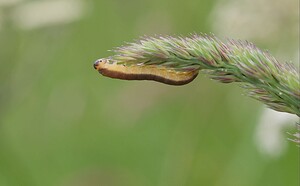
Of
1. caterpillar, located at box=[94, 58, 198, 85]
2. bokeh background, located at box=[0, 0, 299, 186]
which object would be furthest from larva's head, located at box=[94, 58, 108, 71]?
bokeh background, located at box=[0, 0, 299, 186]

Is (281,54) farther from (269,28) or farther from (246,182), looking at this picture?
(246,182)

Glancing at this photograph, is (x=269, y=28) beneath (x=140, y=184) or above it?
above

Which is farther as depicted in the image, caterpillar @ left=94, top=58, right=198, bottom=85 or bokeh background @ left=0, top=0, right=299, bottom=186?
bokeh background @ left=0, top=0, right=299, bottom=186

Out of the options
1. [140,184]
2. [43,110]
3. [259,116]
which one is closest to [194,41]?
[259,116]

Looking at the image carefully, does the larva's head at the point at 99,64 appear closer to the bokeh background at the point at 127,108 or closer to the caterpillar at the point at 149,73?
the caterpillar at the point at 149,73

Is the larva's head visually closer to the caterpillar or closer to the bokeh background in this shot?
the caterpillar
